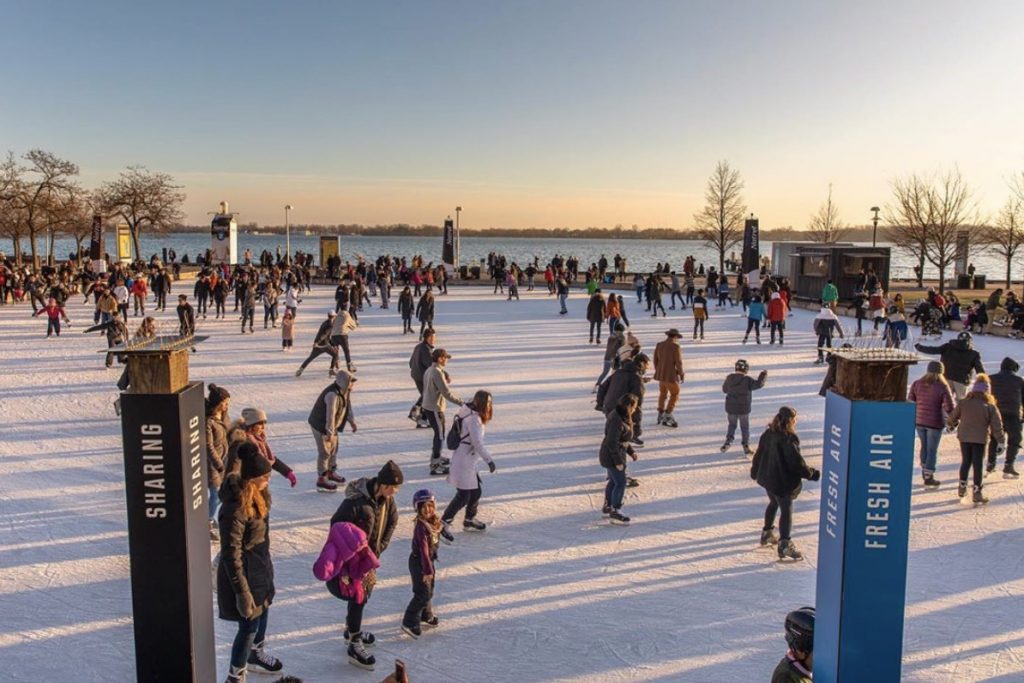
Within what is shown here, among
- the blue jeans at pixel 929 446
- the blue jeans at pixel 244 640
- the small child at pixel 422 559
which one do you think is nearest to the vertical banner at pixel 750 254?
the blue jeans at pixel 929 446

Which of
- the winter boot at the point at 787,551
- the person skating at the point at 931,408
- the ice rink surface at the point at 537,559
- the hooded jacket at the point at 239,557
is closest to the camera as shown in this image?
the hooded jacket at the point at 239,557

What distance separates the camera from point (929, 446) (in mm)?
8664

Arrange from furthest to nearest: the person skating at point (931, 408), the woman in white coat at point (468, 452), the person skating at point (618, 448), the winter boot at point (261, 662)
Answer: the person skating at point (931, 408), the person skating at point (618, 448), the woman in white coat at point (468, 452), the winter boot at point (261, 662)

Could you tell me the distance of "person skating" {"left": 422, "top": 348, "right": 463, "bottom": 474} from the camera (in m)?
8.75

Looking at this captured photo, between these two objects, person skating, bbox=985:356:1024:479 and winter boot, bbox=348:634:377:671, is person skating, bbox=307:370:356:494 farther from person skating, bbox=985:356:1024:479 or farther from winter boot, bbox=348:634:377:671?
person skating, bbox=985:356:1024:479

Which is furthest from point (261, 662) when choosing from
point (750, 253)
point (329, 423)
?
point (750, 253)

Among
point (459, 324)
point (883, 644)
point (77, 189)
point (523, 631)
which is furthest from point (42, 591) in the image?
point (77, 189)

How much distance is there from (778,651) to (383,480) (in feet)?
9.19

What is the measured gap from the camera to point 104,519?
7629 mm

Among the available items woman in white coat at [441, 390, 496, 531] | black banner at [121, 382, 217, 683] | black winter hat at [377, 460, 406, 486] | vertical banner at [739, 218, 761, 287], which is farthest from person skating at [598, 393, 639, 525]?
vertical banner at [739, 218, 761, 287]

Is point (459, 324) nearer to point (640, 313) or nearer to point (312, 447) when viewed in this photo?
point (640, 313)

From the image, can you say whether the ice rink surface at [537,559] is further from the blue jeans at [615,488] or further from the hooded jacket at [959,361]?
the hooded jacket at [959,361]

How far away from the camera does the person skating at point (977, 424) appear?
7992mm

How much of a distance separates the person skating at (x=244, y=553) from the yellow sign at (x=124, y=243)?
1560 inches
